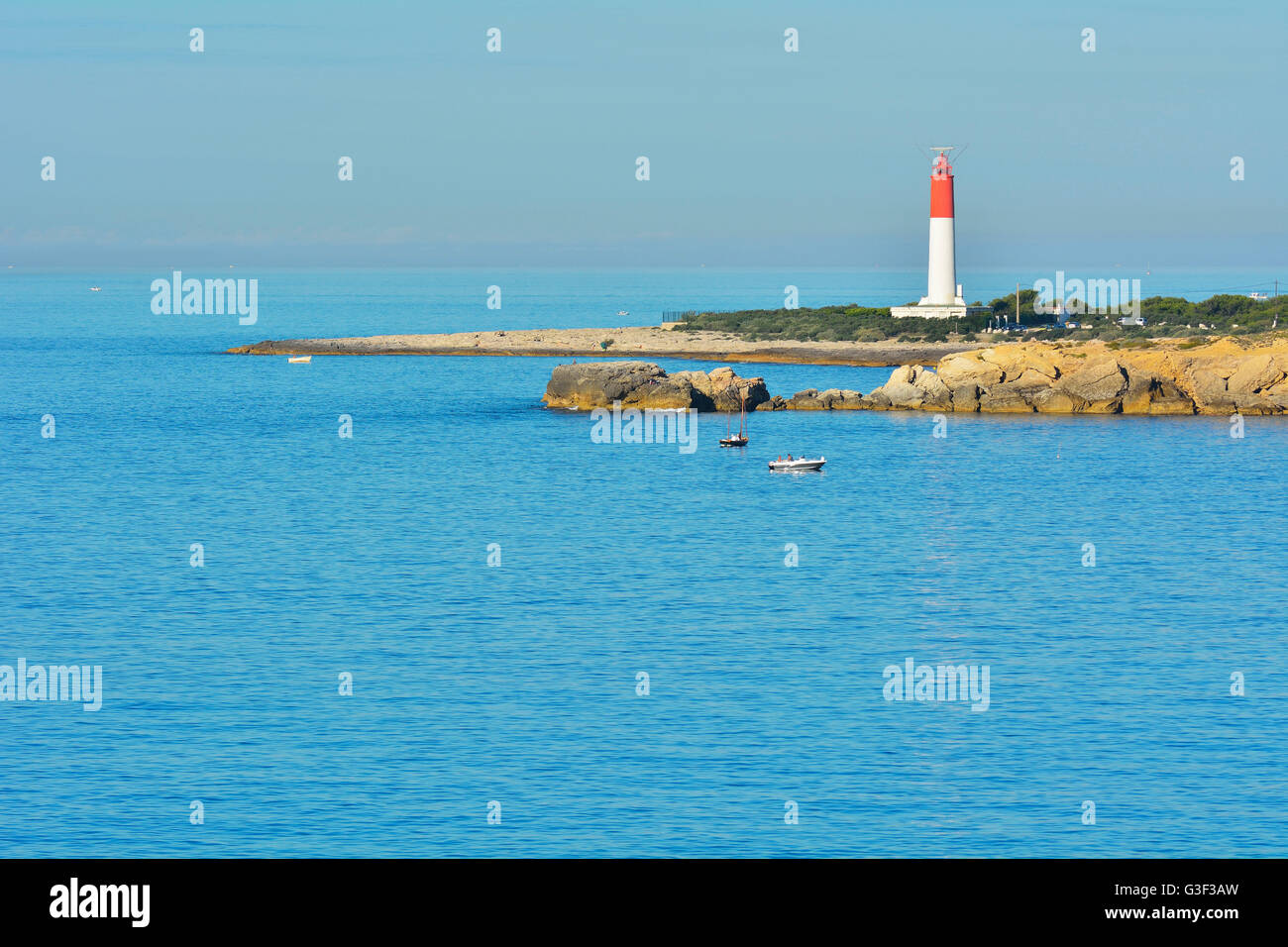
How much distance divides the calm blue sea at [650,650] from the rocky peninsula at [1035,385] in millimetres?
13232

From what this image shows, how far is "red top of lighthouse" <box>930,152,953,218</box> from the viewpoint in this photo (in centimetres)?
13600

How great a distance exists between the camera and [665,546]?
63.2 metres

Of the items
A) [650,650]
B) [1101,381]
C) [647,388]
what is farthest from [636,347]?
[650,650]

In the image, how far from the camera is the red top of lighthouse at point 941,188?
136000 mm

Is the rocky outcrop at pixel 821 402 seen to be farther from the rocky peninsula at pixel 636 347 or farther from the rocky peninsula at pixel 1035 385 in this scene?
the rocky peninsula at pixel 636 347

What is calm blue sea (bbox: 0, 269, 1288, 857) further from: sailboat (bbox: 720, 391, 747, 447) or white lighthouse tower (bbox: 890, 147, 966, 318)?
white lighthouse tower (bbox: 890, 147, 966, 318)

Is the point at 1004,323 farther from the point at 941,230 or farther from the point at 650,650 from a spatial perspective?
the point at 650,650

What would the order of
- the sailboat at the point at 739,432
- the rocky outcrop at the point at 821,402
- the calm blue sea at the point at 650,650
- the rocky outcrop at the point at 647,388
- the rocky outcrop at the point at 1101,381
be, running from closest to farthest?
the calm blue sea at the point at 650,650, the sailboat at the point at 739,432, the rocky outcrop at the point at 1101,381, the rocky outcrop at the point at 647,388, the rocky outcrop at the point at 821,402

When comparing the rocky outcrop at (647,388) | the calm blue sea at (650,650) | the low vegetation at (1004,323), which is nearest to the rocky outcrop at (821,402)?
the rocky outcrop at (647,388)

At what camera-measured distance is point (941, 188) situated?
13700 centimetres

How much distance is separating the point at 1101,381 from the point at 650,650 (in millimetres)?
73722

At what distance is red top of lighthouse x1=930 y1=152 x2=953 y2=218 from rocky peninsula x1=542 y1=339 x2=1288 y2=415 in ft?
88.8

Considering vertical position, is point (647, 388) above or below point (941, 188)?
below
